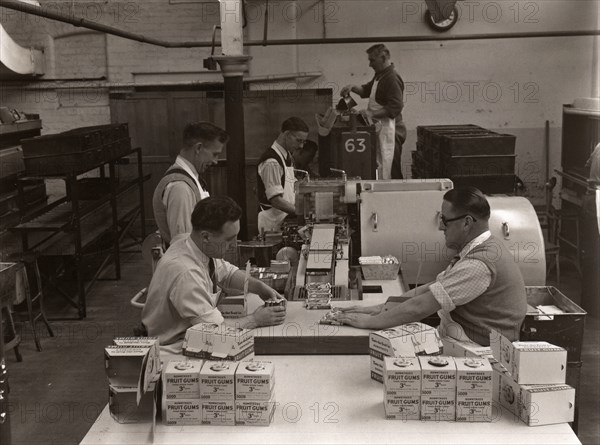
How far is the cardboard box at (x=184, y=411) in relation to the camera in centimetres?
285

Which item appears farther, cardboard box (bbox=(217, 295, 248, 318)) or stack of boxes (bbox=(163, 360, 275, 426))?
cardboard box (bbox=(217, 295, 248, 318))

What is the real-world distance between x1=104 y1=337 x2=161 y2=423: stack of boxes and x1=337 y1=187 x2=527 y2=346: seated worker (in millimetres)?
1198

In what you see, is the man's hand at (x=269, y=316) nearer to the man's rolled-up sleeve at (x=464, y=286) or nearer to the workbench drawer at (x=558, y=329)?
the man's rolled-up sleeve at (x=464, y=286)

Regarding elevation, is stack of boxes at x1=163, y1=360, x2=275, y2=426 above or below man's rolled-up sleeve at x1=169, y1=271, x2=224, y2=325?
below

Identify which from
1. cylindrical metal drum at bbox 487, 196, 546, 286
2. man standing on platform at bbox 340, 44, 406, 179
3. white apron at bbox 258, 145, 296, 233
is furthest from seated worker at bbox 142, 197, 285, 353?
man standing on platform at bbox 340, 44, 406, 179

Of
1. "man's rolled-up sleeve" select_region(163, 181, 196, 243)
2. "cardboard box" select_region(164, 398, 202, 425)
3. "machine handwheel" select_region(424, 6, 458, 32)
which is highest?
"machine handwheel" select_region(424, 6, 458, 32)

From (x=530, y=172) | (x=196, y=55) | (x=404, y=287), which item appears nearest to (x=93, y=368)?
(x=404, y=287)

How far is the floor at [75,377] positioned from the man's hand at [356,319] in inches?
76.2

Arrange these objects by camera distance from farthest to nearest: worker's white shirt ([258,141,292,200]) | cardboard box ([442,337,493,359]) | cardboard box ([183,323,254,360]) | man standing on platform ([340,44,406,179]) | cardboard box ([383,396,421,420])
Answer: man standing on platform ([340,44,406,179]) → worker's white shirt ([258,141,292,200]) → cardboard box ([442,337,493,359]) → cardboard box ([183,323,254,360]) → cardboard box ([383,396,421,420])

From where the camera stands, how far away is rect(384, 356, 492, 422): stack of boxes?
9.21 feet

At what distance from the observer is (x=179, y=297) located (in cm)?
353

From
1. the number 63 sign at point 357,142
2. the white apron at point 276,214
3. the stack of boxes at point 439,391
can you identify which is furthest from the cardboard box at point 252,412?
the number 63 sign at point 357,142

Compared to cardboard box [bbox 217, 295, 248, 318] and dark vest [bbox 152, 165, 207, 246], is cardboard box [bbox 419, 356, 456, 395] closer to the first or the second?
cardboard box [bbox 217, 295, 248, 318]

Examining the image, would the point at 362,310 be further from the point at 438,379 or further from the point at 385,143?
the point at 385,143
